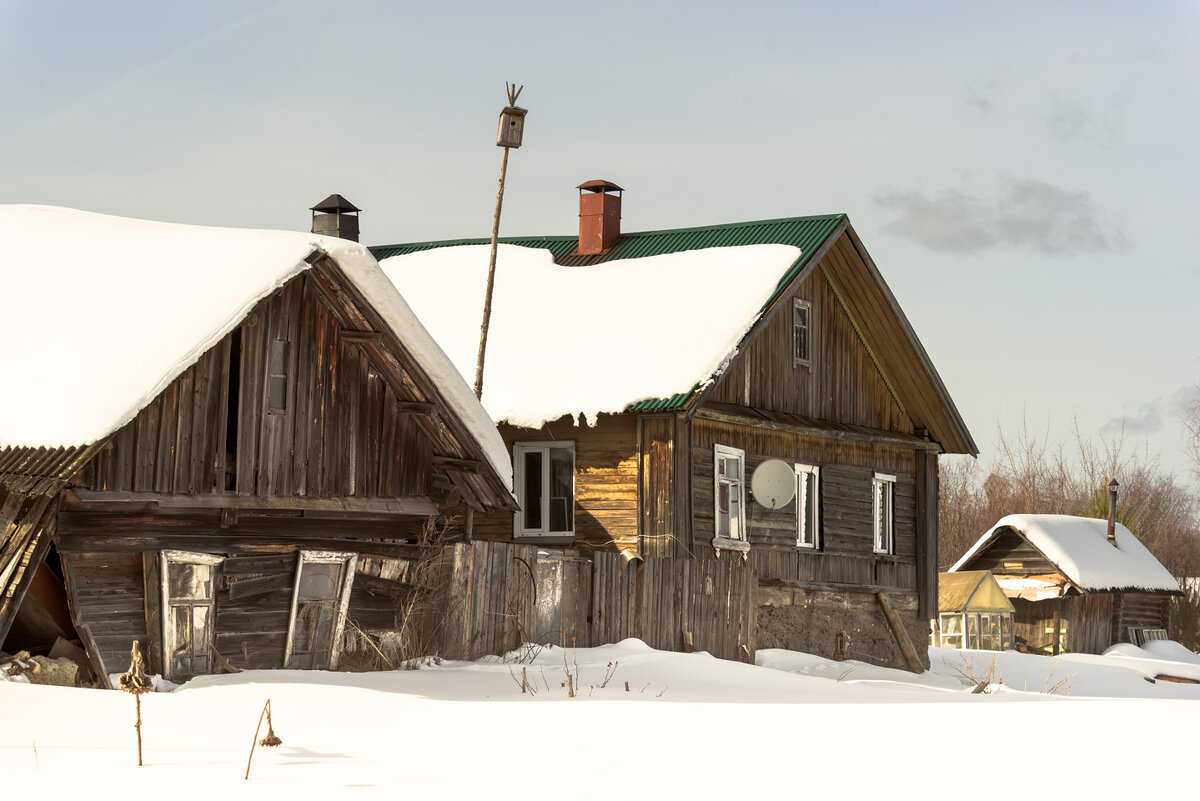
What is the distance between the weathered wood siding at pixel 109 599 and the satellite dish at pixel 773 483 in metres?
11.5

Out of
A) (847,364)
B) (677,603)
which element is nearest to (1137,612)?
(847,364)

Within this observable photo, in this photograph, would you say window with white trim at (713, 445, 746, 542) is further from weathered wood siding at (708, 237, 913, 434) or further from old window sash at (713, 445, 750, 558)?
weathered wood siding at (708, 237, 913, 434)

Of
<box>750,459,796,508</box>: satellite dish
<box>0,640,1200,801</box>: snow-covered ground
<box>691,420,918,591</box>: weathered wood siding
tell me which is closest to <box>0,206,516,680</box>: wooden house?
<box>0,640,1200,801</box>: snow-covered ground

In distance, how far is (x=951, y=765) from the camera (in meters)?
11.1

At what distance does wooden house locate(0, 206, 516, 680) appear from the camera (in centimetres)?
1573

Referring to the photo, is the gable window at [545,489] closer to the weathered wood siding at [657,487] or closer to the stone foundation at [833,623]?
the weathered wood siding at [657,487]

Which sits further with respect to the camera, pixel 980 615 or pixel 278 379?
pixel 980 615

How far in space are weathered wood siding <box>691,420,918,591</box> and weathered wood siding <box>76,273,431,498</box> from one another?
636 centimetres

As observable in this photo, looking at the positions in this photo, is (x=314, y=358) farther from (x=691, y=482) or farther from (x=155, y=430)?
(x=691, y=482)

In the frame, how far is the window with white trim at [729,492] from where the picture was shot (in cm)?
2483

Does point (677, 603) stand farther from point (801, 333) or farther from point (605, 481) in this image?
point (801, 333)

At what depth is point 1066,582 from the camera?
40344mm

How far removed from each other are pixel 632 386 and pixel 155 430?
8624 millimetres

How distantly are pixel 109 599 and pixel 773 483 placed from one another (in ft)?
39.6
